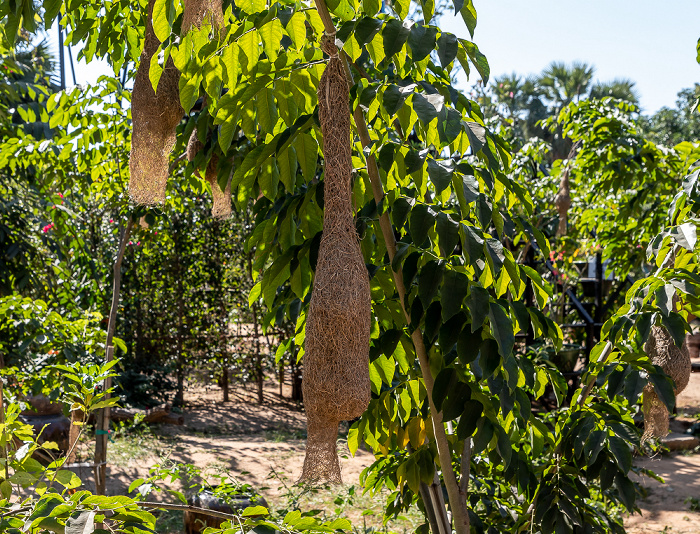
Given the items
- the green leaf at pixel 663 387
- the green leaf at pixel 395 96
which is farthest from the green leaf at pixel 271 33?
the green leaf at pixel 663 387

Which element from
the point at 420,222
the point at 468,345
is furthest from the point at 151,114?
the point at 468,345

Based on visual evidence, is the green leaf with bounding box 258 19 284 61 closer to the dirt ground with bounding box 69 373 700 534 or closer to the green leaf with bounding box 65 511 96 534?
the green leaf with bounding box 65 511 96 534

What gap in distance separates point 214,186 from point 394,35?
1.30 metres

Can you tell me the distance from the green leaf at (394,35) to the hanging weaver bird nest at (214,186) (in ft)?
3.19

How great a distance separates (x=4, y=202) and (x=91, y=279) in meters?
3.27

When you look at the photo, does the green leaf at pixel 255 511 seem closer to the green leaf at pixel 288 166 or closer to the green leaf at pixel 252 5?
the green leaf at pixel 288 166

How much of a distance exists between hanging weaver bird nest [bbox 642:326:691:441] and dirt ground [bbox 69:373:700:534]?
2158 millimetres

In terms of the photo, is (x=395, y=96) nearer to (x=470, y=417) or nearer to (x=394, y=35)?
(x=394, y=35)

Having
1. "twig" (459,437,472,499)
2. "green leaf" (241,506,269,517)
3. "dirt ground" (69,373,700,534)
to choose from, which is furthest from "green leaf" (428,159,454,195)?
"dirt ground" (69,373,700,534)

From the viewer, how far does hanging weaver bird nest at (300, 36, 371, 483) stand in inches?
50.8

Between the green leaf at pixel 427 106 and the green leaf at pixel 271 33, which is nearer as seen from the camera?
the green leaf at pixel 427 106

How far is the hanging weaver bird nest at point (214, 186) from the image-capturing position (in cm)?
212

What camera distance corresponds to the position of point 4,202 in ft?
15.5

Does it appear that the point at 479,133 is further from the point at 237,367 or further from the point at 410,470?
the point at 237,367
